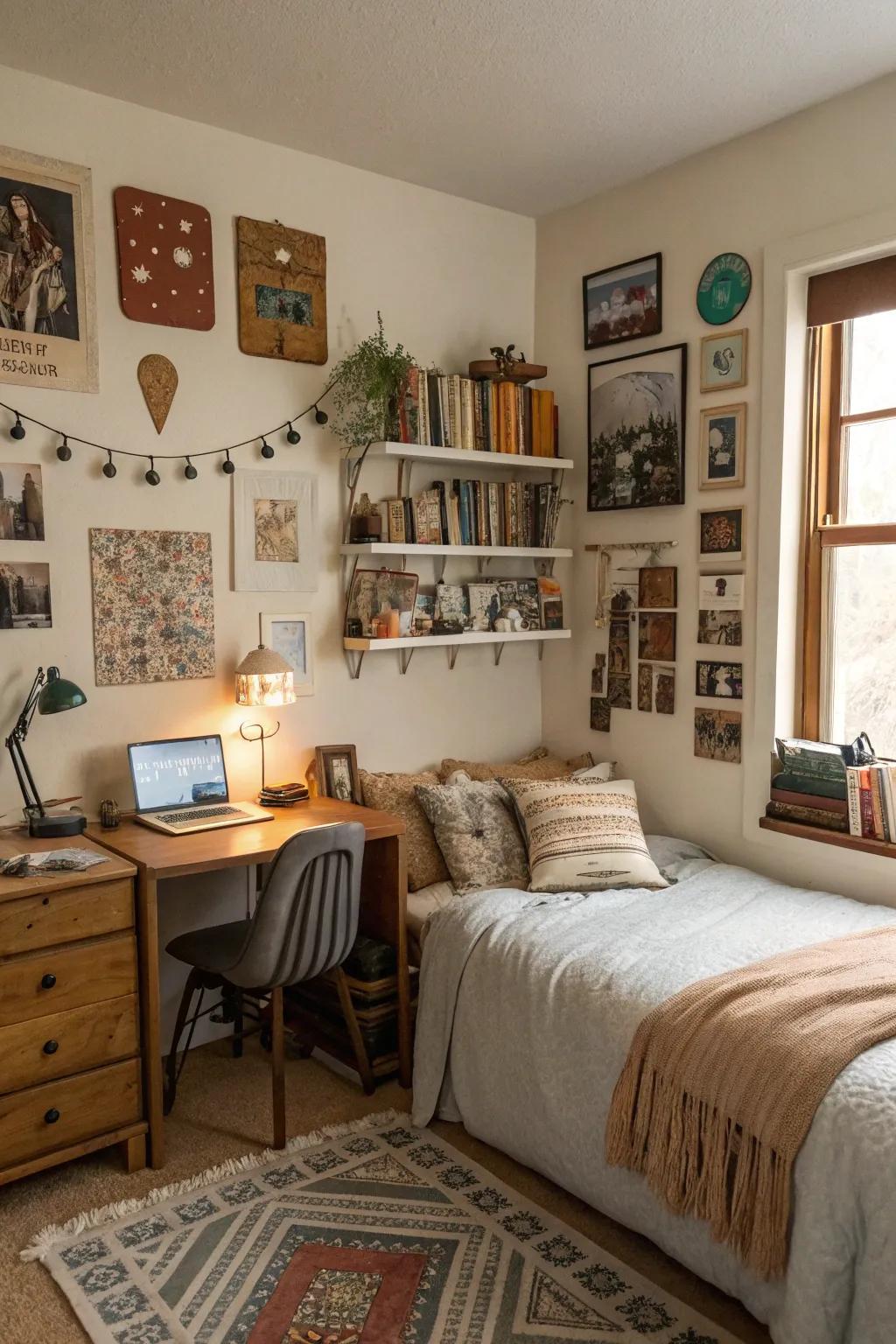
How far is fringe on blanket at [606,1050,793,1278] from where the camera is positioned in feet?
6.11

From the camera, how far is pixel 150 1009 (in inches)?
96.4

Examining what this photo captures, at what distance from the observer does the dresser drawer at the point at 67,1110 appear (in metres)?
2.27

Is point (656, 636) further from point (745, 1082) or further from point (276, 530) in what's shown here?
point (745, 1082)

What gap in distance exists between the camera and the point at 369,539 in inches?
127

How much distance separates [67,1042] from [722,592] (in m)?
2.24

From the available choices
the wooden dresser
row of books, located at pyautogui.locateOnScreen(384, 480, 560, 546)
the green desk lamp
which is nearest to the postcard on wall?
row of books, located at pyautogui.locateOnScreen(384, 480, 560, 546)

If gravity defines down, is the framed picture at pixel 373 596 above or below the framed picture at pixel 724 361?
below

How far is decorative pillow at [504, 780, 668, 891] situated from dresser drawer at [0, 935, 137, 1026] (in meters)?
1.15

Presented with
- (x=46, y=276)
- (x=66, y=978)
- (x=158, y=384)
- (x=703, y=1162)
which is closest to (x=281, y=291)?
(x=158, y=384)

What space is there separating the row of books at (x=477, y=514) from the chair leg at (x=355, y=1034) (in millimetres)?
1384

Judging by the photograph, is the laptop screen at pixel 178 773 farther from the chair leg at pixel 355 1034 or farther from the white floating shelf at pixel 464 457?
the white floating shelf at pixel 464 457

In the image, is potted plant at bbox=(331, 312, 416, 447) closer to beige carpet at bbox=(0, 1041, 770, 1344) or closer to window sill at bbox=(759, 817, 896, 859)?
window sill at bbox=(759, 817, 896, 859)

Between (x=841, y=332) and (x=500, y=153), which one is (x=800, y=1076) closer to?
(x=841, y=332)

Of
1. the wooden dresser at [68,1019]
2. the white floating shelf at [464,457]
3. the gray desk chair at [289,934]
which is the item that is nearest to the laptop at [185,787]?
the gray desk chair at [289,934]
